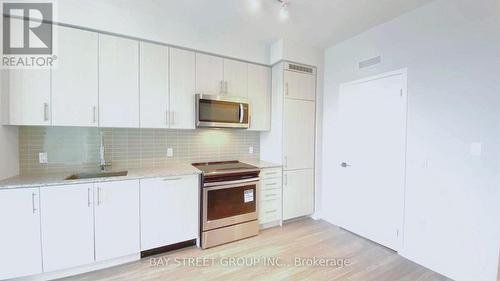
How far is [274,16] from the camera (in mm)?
2506

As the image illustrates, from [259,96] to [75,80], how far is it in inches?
89.1

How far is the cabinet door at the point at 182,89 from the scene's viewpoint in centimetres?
265

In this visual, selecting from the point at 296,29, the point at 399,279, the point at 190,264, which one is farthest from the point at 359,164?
the point at 190,264

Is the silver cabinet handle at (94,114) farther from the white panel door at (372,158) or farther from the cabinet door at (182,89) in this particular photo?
the white panel door at (372,158)

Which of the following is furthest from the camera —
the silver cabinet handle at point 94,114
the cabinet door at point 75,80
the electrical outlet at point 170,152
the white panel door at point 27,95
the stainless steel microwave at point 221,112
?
the electrical outlet at point 170,152

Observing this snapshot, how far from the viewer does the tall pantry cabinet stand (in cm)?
319

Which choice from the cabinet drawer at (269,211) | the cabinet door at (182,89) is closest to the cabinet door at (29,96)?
the cabinet door at (182,89)

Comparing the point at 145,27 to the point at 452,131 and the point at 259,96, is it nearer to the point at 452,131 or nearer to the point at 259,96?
the point at 259,96

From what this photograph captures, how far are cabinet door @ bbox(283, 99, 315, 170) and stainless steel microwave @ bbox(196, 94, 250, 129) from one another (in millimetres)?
655

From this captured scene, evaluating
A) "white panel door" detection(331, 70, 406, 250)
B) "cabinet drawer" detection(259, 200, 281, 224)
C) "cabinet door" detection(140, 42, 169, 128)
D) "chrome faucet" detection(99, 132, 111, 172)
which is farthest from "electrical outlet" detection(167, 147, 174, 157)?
"white panel door" detection(331, 70, 406, 250)

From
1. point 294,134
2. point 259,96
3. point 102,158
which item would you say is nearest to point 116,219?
point 102,158

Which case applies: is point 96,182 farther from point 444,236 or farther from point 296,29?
point 444,236

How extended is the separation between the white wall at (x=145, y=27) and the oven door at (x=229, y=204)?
185cm

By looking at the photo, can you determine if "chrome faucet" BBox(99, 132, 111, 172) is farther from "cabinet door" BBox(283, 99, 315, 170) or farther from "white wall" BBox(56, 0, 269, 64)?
"cabinet door" BBox(283, 99, 315, 170)
